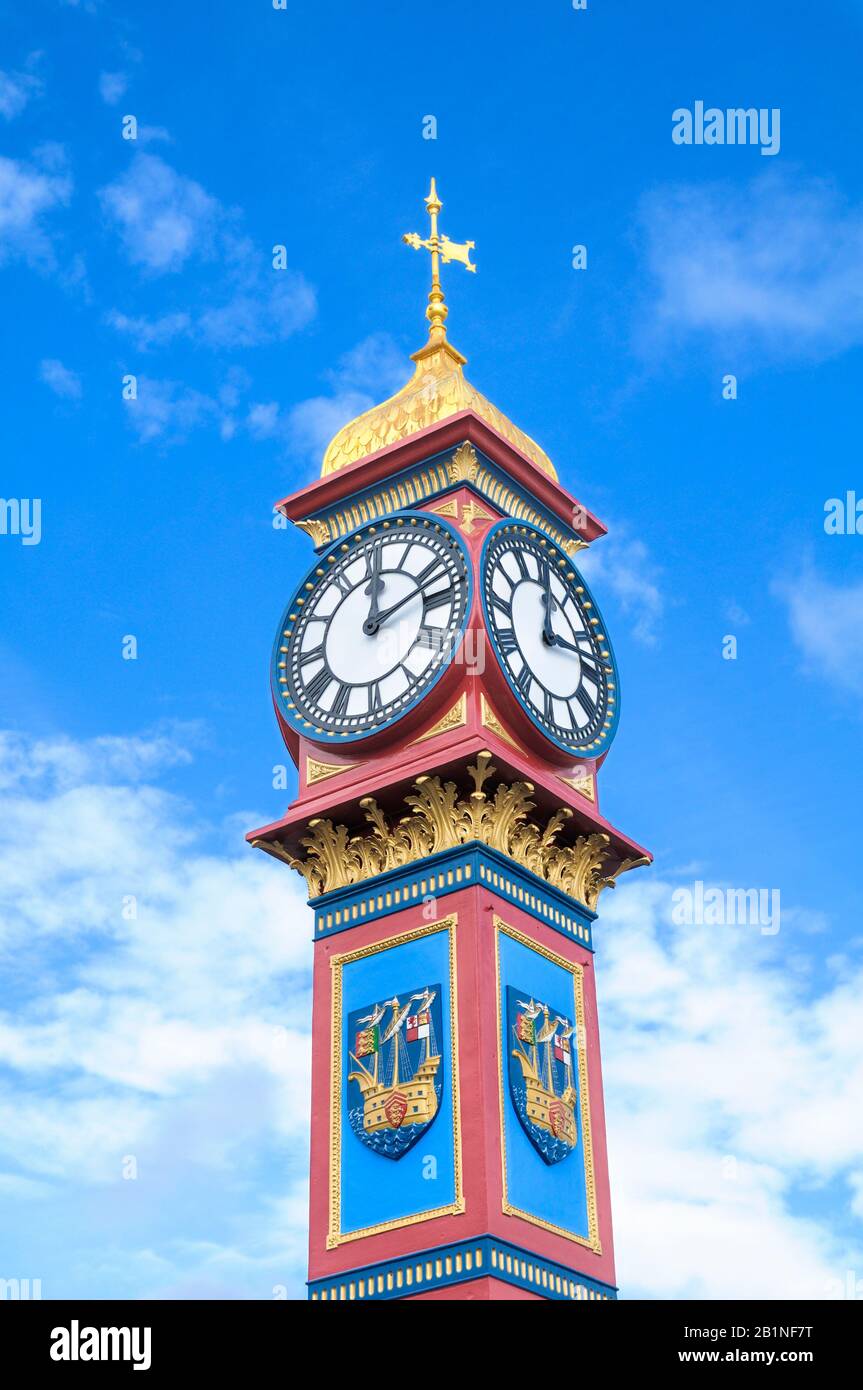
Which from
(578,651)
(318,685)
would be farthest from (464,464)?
(318,685)

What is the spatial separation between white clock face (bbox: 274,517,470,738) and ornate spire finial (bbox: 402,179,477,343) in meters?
5.36

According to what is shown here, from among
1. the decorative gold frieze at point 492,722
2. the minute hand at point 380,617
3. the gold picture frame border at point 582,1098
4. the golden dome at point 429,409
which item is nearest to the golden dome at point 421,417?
the golden dome at point 429,409

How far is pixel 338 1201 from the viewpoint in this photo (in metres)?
26.8

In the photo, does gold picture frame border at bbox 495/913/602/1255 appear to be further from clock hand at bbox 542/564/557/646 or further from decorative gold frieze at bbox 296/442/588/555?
decorative gold frieze at bbox 296/442/588/555

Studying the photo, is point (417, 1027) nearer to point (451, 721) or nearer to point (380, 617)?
point (451, 721)

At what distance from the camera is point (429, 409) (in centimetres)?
3250

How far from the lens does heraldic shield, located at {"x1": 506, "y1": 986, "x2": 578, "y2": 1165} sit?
26.9m

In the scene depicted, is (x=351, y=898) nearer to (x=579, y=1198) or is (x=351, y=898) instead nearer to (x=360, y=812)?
(x=360, y=812)

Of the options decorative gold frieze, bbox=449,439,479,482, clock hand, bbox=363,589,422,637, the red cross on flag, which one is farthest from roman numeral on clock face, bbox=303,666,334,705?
the red cross on flag

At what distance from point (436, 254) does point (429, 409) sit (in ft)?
14.3

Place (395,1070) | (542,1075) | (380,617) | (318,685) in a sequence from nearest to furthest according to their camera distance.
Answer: (395,1070), (542,1075), (380,617), (318,685)

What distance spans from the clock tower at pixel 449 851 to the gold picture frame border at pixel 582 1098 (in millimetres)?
44

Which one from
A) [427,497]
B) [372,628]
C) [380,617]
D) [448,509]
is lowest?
[372,628]
